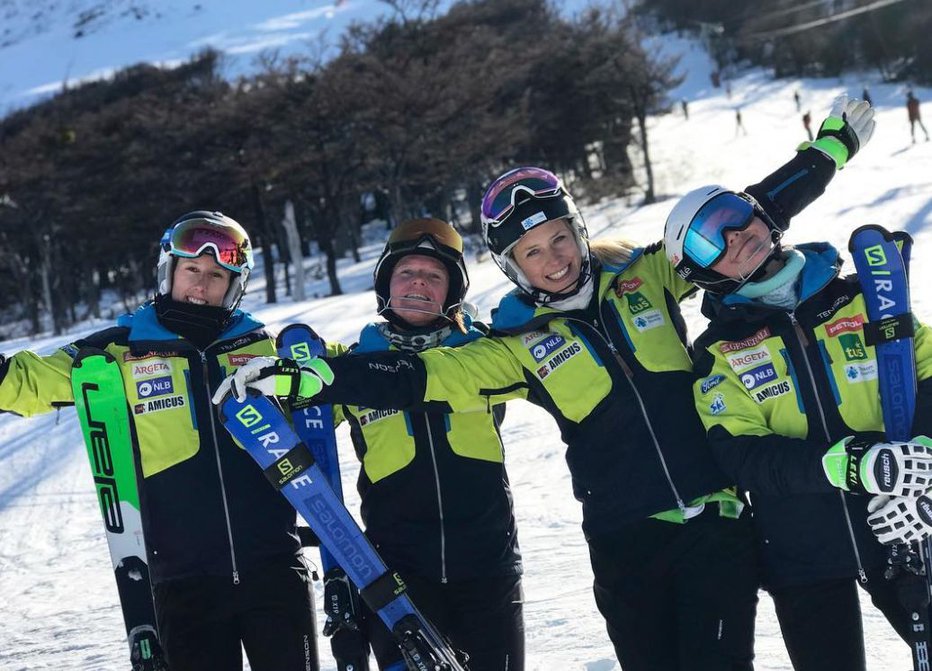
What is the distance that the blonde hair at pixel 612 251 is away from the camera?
366 centimetres

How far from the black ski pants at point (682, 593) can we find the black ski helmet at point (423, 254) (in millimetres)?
1231

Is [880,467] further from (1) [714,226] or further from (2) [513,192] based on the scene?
(2) [513,192]

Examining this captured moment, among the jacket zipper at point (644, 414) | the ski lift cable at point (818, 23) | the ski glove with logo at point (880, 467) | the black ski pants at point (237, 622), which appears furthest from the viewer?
the ski lift cable at point (818, 23)

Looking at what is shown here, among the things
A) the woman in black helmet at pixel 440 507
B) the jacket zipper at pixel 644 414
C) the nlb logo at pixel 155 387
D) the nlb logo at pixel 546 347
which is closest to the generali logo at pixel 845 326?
the jacket zipper at pixel 644 414

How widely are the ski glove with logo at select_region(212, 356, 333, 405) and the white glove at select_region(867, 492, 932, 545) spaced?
1.99 meters

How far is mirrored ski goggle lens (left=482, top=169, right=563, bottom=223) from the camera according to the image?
3.64m

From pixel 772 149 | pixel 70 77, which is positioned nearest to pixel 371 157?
pixel 772 149

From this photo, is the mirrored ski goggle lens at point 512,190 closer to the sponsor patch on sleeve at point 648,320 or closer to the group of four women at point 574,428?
the group of four women at point 574,428

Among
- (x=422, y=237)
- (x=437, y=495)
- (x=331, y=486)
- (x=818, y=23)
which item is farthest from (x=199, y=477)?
(x=818, y=23)

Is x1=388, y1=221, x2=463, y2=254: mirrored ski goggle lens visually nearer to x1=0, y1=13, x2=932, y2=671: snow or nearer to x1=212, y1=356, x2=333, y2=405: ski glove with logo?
x1=212, y1=356, x2=333, y2=405: ski glove with logo

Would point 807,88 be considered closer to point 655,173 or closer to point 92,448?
point 655,173

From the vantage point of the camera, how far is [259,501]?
3637mm

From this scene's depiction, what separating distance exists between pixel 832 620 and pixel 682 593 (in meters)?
0.50

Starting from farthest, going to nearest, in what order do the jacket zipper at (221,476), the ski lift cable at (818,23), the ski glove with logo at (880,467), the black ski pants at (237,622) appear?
the ski lift cable at (818,23), the jacket zipper at (221,476), the black ski pants at (237,622), the ski glove with logo at (880,467)
